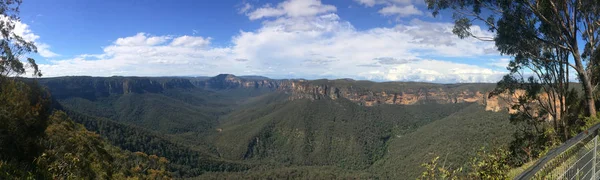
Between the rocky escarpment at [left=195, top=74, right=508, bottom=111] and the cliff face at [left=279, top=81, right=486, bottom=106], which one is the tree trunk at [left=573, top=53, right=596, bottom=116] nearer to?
the rocky escarpment at [left=195, top=74, right=508, bottom=111]

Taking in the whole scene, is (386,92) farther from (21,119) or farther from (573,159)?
(573,159)

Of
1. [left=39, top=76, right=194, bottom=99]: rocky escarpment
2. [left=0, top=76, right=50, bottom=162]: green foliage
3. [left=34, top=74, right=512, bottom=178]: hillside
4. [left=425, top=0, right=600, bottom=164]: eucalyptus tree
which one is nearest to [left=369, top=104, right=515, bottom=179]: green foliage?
[left=34, top=74, right=512, bottom=178]: hillside

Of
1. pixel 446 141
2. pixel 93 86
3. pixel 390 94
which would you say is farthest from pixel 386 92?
pixel 93 86

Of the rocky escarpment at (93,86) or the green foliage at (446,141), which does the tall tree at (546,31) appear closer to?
the green foliage at (446,141)

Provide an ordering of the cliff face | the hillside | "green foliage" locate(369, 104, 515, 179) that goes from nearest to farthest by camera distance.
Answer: "green foliage" locate(369, 104, 515, 179), the hillside, the cliff face

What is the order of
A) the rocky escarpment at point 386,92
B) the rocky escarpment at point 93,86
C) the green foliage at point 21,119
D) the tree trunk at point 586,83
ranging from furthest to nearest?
the rocky escarpment at point 93,86, the rocky escarpment at point 386,92, the green foliage at point 21,119, the tree trunk at point 586,83

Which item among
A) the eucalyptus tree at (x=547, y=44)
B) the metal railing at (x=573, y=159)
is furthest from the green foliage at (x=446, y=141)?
the metal railing at (x=573, y=159)

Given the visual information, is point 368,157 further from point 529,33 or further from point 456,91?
point 529,33
